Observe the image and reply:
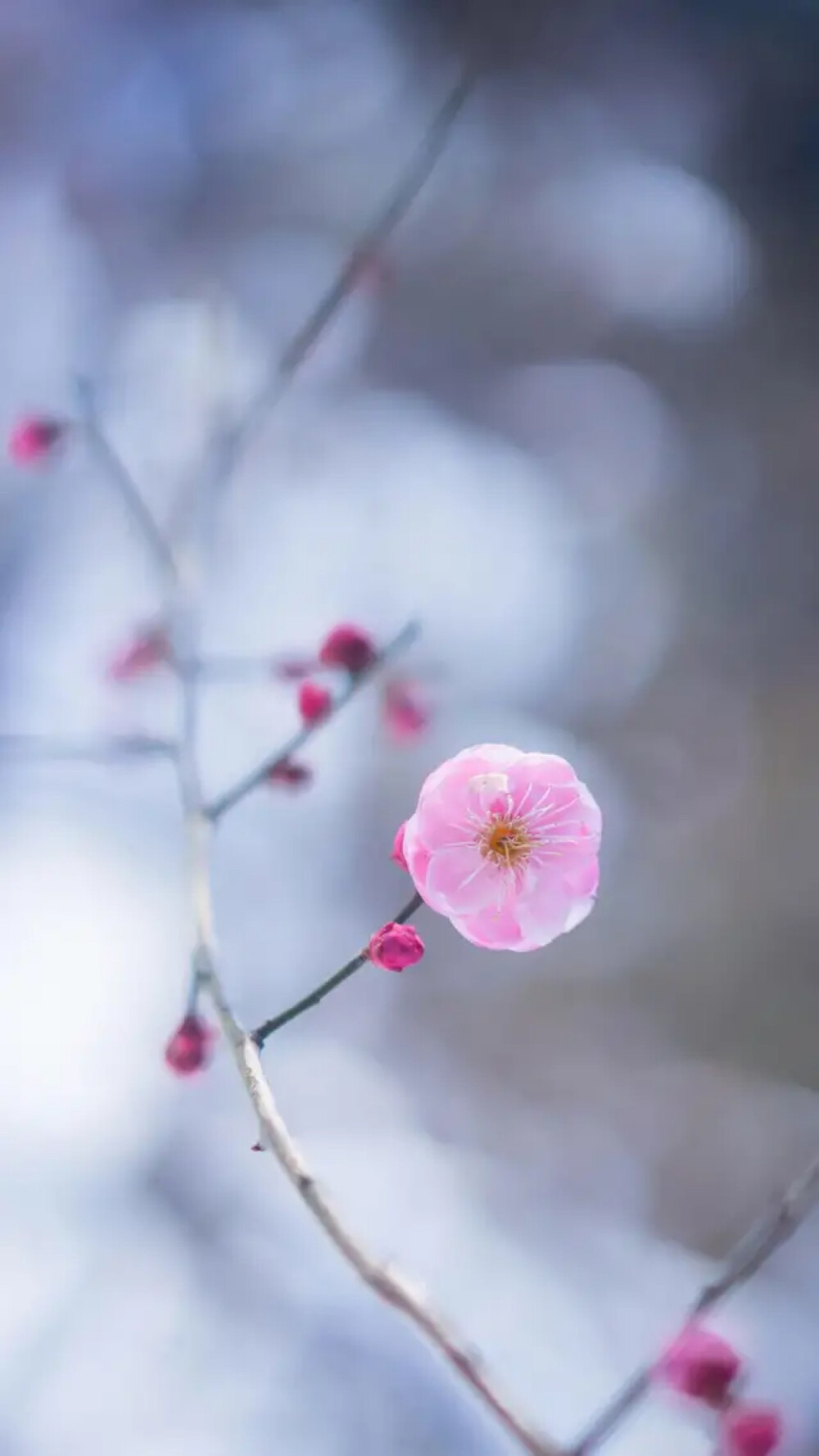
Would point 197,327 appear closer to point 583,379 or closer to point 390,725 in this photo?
point 583,379

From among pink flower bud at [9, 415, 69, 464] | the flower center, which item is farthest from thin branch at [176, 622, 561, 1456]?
pink flower bud at [9, 415, 69, 464]

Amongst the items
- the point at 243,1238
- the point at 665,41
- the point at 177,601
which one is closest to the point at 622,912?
the point at 243,1238

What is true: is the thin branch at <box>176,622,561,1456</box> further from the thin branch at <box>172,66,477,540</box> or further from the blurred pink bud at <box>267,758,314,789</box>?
the thin branch at <box>172,66,477,540</box>

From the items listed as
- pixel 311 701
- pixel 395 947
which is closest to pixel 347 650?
pixel 311 701

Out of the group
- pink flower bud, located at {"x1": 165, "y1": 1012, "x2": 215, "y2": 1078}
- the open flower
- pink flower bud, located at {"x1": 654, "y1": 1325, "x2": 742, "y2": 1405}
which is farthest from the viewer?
pink flower bud, located at {"x1": 165, "y1": 1012, "x2": 215, "y2": 1078}

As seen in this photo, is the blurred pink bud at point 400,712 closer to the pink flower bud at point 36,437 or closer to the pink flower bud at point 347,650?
the pink flower bud at point 347,650

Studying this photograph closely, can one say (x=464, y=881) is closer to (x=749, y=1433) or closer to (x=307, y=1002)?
(x=307, y=1002)
